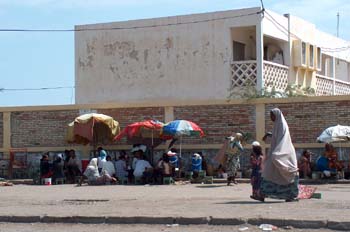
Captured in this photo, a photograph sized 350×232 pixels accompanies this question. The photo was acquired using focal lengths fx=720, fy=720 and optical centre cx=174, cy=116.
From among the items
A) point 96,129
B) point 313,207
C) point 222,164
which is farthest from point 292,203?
point 96,129

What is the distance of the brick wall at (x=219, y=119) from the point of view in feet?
81.4

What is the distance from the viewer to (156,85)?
30.1 meters

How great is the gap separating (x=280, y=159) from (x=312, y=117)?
1021 centimetres

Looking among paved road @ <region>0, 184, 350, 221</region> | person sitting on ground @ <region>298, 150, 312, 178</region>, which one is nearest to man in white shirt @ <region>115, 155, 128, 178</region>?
paved road @ <region>0, 184, 350, 221</region>

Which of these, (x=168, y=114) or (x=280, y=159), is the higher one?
(x=168, y=114)

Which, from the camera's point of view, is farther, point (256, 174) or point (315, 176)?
point (315, 176)

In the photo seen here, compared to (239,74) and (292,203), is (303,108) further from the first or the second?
(292,203)

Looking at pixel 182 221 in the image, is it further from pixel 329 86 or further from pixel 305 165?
pixel 329 86

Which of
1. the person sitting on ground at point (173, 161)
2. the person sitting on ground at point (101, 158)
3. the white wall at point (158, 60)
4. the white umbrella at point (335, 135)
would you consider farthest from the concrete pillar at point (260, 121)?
the person sitting on ground at point (101, 158)

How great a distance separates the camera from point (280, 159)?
14055mm

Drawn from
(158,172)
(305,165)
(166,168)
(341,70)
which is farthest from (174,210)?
(341,70)

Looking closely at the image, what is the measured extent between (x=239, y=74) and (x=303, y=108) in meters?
5.12

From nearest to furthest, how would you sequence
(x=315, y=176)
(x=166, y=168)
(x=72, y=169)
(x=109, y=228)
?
(x=109, y=228) → (x=315, y=176) → (x=166, y=168) → (x=72, y=169)

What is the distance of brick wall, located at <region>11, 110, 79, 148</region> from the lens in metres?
27.1
